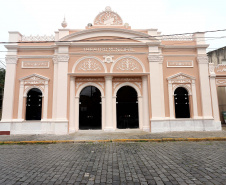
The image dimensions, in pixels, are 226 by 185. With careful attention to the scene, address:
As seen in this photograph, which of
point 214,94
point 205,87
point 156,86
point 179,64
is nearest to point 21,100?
point 156,86

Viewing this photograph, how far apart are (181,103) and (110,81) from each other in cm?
514

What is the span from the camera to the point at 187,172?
3559 mm

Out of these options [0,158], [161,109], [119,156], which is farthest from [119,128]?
[0,158]

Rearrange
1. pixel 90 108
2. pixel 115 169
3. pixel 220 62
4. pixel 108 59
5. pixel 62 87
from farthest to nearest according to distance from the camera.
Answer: pixel 220 62, pixel 90 108, pixel 108 59, pixel 62 87, pixel 115 169

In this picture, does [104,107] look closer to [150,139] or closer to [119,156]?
[150,139]

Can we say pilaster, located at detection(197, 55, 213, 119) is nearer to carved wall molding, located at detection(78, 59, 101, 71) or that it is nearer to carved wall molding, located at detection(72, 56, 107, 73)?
carved wall molding, located at detection(72, 56, 107, 73)

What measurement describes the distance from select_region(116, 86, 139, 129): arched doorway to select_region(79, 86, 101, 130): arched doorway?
1.41 m

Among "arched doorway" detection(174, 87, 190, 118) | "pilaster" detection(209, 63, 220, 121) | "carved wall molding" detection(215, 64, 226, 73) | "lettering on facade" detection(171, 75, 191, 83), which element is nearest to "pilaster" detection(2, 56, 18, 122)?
"lettering on facade" detection(171, 75, 191, 83)

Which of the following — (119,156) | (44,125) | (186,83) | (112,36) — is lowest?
(119,156)

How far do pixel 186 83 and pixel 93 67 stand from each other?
653 centimetres

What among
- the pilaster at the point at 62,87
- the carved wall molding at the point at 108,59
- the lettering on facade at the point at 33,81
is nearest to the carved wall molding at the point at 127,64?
the carved wall molding at the point at 108,59

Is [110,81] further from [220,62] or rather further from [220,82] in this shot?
[220,62]

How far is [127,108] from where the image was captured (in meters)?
10.6

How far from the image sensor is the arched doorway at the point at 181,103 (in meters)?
10.2
